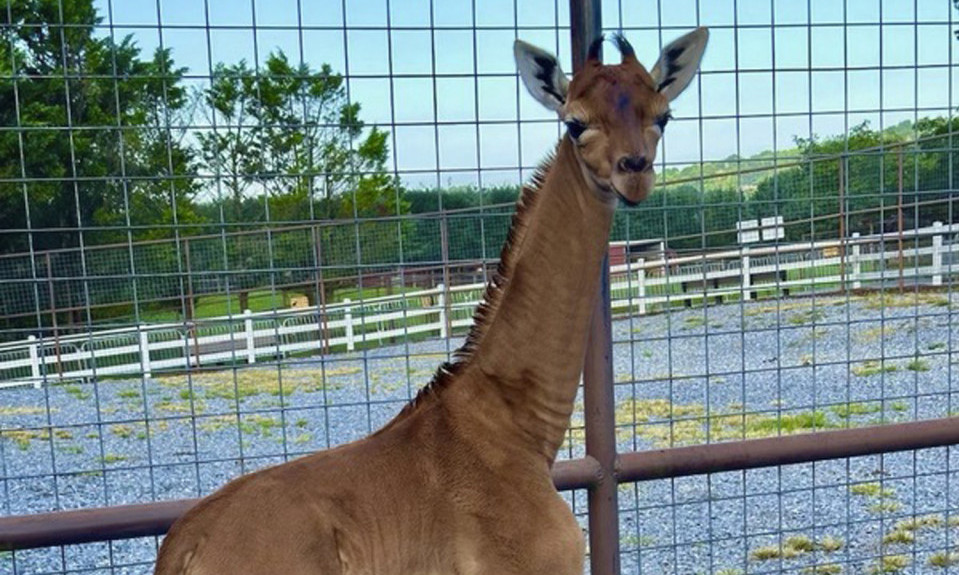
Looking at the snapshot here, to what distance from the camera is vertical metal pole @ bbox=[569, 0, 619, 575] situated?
312cm

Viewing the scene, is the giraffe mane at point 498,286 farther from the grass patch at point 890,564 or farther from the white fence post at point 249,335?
the grass patch at point 890,564

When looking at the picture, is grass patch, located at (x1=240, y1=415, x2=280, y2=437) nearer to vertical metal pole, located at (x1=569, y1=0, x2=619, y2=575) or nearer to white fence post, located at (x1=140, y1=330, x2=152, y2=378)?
white fence post, located at (x1=140, y1=330, x2=152, y2=378)

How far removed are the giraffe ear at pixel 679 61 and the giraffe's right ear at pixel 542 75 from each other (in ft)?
0.91

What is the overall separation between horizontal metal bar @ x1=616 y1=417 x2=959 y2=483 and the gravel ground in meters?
0.32

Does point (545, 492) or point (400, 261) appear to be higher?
point (400, 261)

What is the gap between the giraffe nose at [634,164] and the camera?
230cm

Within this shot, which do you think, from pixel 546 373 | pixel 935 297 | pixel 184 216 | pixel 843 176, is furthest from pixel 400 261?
pixel 935 297

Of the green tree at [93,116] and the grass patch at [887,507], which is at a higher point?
the green tree at [93,116]

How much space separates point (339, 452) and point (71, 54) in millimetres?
1733

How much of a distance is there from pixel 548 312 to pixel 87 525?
1611 mm

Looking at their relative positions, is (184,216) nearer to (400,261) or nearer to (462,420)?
(400,261)

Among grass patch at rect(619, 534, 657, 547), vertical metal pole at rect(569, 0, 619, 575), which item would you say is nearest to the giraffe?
vertical metal pole at rect(569, 0, 619, 575)

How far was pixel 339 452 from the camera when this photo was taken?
8.13 feet

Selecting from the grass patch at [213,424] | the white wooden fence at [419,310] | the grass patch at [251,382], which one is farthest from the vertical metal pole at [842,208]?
the grass patch at [213,424]
